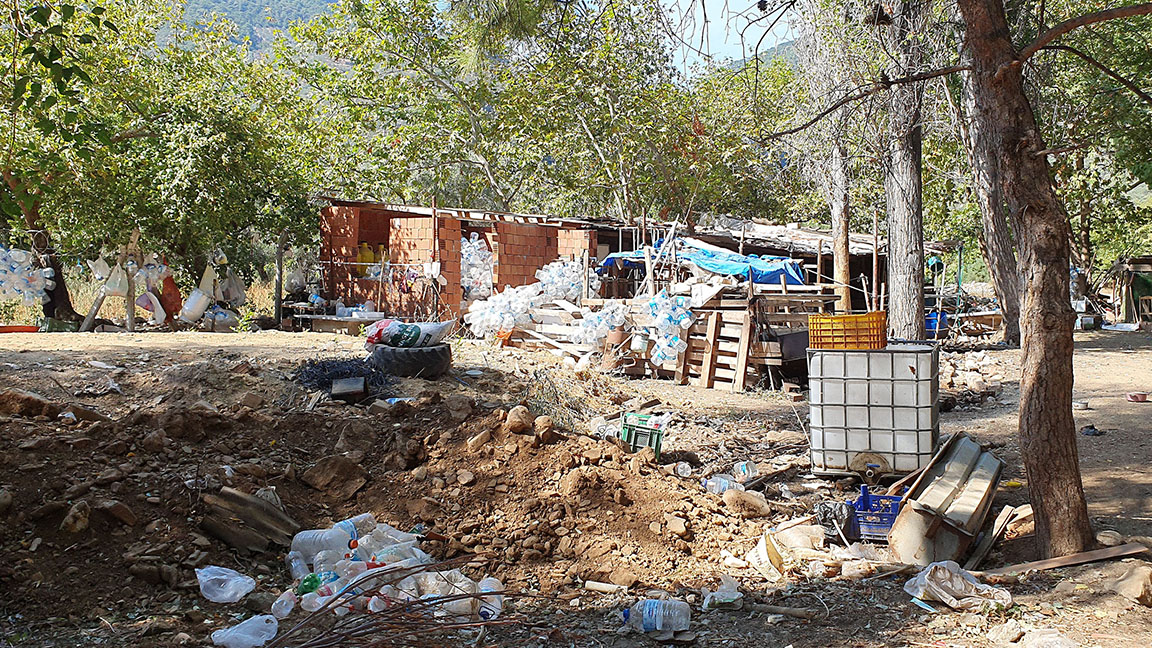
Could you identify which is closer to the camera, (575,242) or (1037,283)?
(1037,283)

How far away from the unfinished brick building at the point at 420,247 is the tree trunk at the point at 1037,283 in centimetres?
1228

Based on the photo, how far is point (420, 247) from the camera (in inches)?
676

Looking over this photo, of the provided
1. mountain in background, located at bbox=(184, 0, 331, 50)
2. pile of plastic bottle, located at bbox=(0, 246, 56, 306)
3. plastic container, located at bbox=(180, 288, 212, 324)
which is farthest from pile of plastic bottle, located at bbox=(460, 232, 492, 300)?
mountain in background, located at bbox=(184, 0, 331, 50)

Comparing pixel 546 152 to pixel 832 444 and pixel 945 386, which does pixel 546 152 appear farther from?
pixel 832 444

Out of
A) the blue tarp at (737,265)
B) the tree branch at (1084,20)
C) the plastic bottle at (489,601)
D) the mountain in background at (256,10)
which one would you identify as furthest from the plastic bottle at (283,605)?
the mountain in background at (256,10)

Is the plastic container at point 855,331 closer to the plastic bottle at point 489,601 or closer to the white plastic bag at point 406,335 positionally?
the plastic bottle at point 489,601

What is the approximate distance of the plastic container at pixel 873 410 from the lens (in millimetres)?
6141

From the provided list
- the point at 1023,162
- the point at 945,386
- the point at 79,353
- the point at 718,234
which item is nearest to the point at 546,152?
the point at 718,234

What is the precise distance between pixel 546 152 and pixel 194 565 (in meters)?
19.2

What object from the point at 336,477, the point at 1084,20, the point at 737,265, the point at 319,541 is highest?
the point at 1084,20

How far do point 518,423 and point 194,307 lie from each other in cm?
1174

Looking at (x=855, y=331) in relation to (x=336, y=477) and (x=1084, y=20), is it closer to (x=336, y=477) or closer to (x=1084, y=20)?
(x=1084, y=20)

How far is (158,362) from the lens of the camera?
8.89 m

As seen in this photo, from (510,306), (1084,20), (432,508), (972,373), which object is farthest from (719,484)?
(510,306)
